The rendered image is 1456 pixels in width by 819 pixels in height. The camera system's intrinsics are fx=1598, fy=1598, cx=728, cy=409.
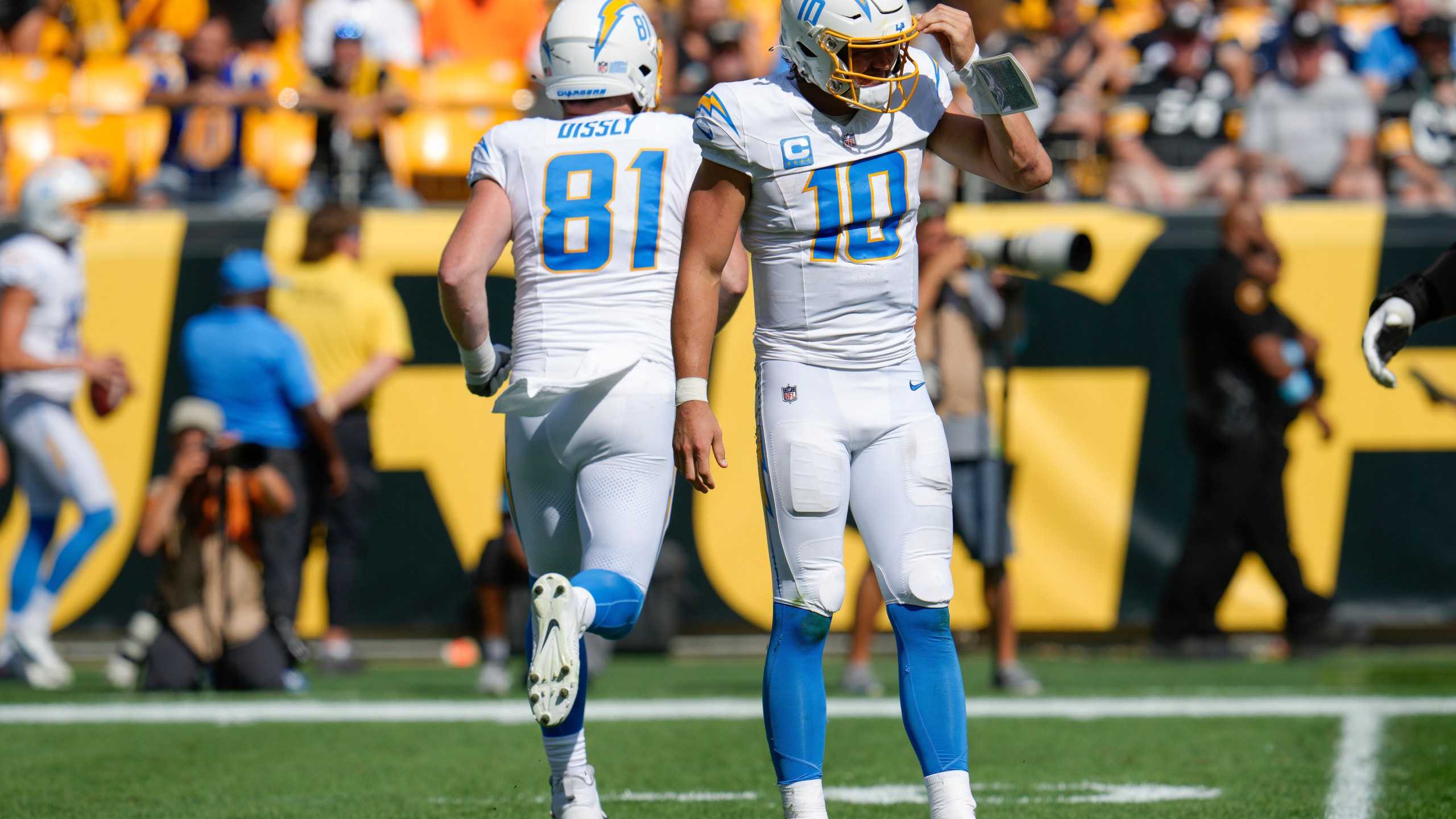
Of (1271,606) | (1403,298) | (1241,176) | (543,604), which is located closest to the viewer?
(543,604)

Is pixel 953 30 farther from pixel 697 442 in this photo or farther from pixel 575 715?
pixel 575 715

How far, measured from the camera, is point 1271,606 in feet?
28.0

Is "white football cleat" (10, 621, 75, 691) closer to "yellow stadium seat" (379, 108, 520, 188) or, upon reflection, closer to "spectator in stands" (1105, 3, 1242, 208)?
"yellow stadium seat" (379, 108, 520, 188)

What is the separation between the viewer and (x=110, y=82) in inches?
482

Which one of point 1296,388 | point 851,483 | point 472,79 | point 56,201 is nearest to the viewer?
point 851,483

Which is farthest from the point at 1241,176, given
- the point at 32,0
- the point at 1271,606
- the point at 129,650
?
the point at 32,0

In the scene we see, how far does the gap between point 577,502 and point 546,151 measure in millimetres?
825

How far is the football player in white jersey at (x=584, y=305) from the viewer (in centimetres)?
367

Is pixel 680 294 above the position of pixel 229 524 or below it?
above

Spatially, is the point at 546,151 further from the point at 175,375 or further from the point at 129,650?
the point at 175,375

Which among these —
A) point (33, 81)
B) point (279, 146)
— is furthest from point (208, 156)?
point (33, 81)

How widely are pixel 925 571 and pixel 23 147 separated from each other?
8.47 m

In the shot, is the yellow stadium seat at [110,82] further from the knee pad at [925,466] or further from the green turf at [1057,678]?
the knee pad at [925,466]

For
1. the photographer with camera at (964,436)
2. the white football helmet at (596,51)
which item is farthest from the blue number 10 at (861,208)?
the photographer with camera at (964,436)
